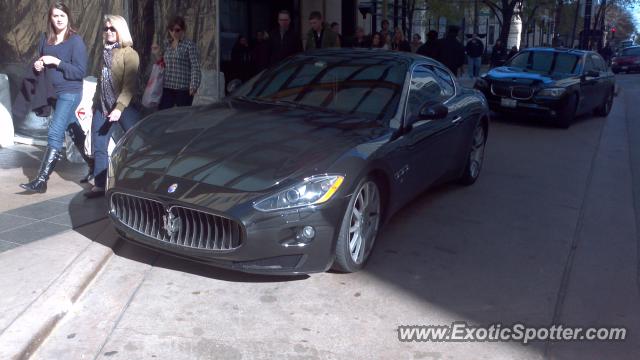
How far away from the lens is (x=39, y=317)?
391 cm

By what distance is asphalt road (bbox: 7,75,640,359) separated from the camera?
3801 mm

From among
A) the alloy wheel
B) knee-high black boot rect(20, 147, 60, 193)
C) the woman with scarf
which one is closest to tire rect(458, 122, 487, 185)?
the alloy wheel

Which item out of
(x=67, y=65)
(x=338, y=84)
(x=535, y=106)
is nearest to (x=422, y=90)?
(x=338, y=84)

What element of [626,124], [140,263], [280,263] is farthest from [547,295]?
[626,124]

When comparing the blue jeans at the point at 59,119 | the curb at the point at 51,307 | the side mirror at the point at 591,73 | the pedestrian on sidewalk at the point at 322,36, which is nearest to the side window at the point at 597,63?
the side mirror at the point at 591,73

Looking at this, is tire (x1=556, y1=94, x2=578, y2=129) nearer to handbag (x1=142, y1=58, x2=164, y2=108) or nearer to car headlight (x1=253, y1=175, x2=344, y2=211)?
handbag (x1=142, y1=58, x2=164, y2=108)

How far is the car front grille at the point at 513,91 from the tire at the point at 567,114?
2.12 feet

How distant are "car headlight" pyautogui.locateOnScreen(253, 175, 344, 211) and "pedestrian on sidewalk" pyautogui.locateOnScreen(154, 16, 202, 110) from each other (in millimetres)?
3009

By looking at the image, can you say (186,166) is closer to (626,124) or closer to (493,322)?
(493,322)

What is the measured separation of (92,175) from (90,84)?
0.96 m

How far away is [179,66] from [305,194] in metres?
3.20

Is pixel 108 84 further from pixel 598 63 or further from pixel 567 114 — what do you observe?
pixel 598 63

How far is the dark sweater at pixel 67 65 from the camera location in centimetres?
629

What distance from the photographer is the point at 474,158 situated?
7.57 metres
